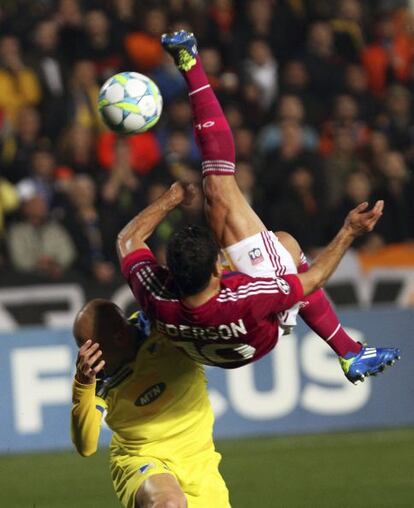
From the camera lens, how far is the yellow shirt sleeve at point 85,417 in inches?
252

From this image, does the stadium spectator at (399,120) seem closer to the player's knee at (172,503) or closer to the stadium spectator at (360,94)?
the stadium spectator at (360,94)

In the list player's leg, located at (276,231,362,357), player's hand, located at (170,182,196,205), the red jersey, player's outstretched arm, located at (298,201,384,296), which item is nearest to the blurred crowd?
player's leg, located at (276,231,362,357)

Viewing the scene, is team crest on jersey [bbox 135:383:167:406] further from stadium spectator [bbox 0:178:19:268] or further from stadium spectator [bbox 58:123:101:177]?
stadium spectator [bbox 58:123:101:177]

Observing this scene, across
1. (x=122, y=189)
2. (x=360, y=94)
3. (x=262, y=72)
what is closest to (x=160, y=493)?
(x=122, y=189)

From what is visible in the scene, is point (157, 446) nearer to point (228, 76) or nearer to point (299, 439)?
point (299, 439)

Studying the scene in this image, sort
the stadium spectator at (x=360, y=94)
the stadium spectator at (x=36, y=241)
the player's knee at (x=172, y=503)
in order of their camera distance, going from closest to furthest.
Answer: the player's knee at (x=172, y=503) < the stadium spectator at (x=36, y=241) < the stadium spectator at (x=360, y=94)

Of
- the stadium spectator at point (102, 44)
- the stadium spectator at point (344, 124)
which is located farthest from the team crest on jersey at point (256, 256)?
the stadium spectator at point (102, 44)

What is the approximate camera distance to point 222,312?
250 inches

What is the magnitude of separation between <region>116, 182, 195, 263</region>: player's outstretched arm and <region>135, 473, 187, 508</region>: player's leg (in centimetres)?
111

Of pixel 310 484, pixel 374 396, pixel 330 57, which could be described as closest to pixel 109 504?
pixel 310 484

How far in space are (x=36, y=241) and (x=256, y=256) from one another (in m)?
6.31

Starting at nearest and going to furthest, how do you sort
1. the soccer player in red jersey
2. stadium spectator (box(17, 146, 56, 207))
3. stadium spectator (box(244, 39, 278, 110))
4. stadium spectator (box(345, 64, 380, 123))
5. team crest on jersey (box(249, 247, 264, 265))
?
the soccer player in red jersey < team crest on jersey (box(249, 247, 264, 265)) < stadium spectator (box(17, 146, 56, 207)) < stadium spectator (box(244, 39, 278, 110)) < stadium spectator (box(345, 64, 380, 123))

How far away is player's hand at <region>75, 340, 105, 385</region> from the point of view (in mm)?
6211

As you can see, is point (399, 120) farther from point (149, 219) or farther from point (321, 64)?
point (149, 219)
